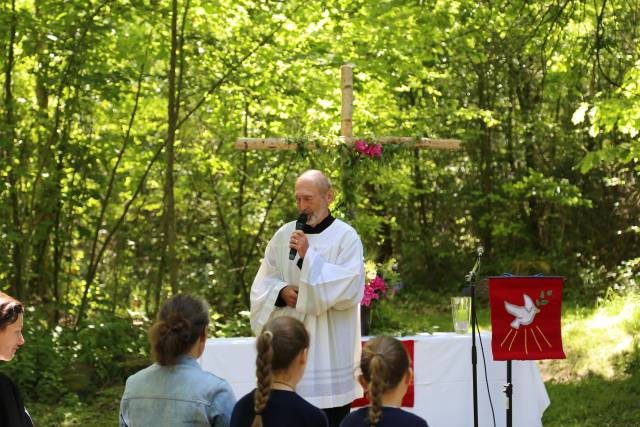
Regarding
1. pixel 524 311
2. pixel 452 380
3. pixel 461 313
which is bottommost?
pixel 452 380

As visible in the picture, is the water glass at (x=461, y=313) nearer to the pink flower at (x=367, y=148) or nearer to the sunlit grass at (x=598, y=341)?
the pink flower at (x=367, y=148)

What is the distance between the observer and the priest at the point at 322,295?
5.02m

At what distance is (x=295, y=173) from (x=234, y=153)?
0.89m

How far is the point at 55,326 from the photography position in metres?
10.3

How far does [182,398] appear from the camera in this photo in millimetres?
3266

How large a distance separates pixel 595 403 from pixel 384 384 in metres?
5.88

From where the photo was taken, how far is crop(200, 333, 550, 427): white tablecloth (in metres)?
6.26

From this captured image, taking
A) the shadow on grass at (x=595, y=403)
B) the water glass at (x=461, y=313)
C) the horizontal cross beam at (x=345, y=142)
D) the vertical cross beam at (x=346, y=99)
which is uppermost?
the vertical cross beam at (x=346, y=99)

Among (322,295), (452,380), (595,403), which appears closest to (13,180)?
(452,380)

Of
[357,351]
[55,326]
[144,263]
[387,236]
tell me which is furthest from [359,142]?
[387,236]

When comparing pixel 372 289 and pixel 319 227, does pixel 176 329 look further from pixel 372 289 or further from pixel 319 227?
pixel 372 289

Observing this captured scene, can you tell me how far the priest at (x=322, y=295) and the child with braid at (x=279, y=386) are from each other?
5.54 ft

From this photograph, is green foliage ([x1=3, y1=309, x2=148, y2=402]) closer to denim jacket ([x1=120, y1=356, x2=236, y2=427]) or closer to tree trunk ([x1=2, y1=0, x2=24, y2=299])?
tree trunk ([x1=2, y1=0, x2=24, y2=299])

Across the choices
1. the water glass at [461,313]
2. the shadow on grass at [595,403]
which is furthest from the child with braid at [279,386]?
the shadow on grass at [595,403]
